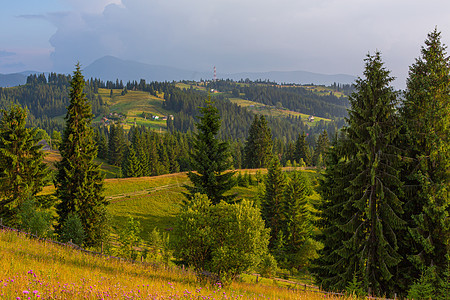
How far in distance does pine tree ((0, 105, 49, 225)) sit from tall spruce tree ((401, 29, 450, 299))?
106 ft

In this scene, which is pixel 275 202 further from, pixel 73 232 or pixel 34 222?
pixel 34 222

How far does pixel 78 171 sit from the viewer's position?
29.9 meters

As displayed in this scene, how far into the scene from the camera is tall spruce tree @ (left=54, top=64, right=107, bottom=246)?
29359 millimetres

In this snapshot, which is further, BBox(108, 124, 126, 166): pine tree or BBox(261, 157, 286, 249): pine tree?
BBox(108, 124, 126, 166): pine tree

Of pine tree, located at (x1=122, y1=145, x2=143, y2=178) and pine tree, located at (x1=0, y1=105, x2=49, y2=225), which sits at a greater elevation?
pine tree, located at (x1=0, y1=105, x2=49, y2=225)

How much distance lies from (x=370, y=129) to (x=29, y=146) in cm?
3201

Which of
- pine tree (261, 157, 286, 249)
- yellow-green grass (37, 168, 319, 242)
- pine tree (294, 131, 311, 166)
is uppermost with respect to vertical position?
pine tree (294, 131, 311, 166)

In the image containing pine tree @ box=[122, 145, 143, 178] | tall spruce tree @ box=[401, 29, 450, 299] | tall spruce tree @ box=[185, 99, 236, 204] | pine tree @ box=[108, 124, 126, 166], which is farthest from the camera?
pine tree @ box=[108, 124, 126, 166]

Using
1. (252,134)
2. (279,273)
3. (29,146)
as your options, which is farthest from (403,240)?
(252,134)

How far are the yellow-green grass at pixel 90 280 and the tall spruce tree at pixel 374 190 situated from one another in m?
7.13

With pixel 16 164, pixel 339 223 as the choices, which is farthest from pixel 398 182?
pixel 16 164

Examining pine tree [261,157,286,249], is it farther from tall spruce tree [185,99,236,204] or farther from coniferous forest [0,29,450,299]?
tall spruce tree [185,99,236,204]

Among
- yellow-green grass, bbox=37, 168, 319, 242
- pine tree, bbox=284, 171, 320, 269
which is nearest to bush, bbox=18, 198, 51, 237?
yellow-green grass, bbox=37, 168, 319, 242

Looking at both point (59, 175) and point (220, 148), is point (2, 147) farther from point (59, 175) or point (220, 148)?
point (220, 148)
